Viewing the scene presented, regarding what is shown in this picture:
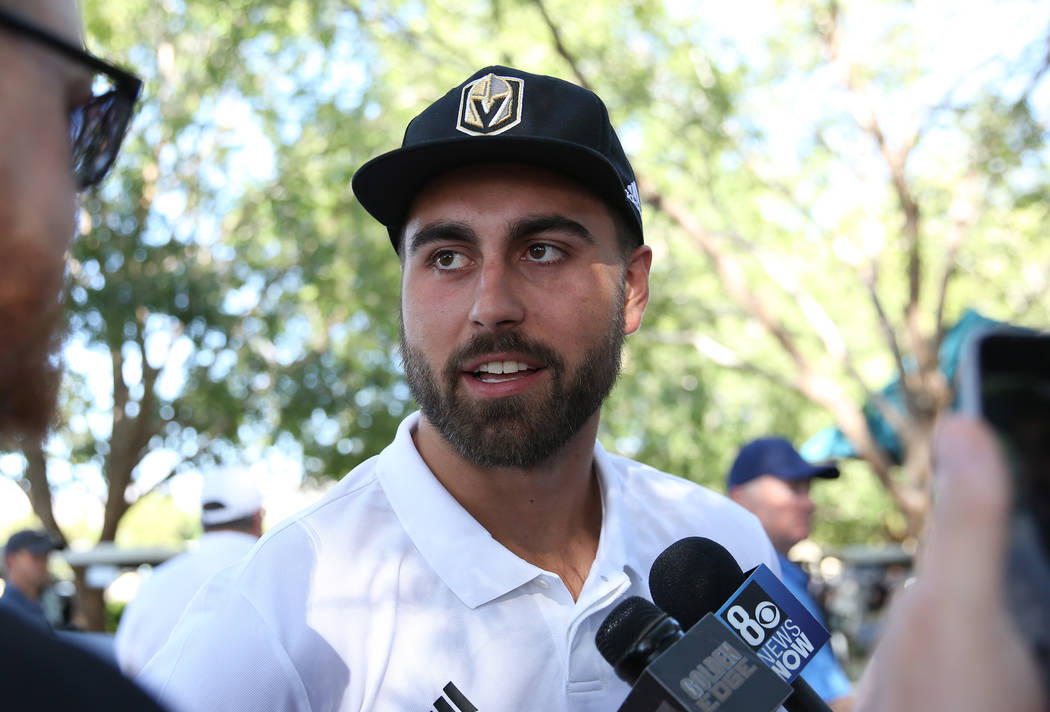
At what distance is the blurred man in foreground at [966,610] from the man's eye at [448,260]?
169 centimetres

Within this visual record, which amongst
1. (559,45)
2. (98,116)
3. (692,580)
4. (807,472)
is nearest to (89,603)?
(559,45)

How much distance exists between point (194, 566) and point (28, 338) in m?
4.60

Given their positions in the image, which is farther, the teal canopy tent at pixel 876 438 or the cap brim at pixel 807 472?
the teal canopy tent at pixel 876 438

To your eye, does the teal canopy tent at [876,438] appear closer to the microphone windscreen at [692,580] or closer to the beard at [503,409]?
the beard at [503,409]

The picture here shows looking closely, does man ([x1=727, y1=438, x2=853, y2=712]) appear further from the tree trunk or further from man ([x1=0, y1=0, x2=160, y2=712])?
the tree trunk

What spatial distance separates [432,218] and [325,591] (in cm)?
94

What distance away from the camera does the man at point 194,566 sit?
505 cm

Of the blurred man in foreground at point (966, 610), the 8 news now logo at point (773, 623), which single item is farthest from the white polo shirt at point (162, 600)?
the blurred man in foreground at point (966, 610)

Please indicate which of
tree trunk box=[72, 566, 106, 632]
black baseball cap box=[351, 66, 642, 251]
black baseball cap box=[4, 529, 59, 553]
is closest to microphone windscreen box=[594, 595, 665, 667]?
black baseball cap box=[351, 66, 642, 251]

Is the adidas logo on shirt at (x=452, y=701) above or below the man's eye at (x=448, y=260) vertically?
below

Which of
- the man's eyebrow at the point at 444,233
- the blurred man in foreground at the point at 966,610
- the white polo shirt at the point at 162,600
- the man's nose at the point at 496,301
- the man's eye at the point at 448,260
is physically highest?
the man's eyebrow at the point at 444,233

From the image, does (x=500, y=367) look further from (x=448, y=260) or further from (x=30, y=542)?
(x=30, y=542)

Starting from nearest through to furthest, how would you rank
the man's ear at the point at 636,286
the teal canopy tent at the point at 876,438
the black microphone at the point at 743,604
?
the black microphone at the point at 743,604, the man's ear at the point at 636,286, the teal canopy tent at the point at 876,438

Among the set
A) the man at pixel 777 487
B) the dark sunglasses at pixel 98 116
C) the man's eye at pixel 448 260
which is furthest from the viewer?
the man at pixel 777 487
